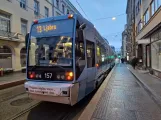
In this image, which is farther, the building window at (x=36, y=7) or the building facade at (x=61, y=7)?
the building facade at (x=61, y=7)

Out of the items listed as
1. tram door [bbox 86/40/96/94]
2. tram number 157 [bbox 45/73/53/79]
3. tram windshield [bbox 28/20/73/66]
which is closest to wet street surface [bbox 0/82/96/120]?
tram door [bbox 86/40/96/94]

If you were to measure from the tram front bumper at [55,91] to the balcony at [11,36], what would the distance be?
13216mm

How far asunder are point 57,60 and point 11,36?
14.9m

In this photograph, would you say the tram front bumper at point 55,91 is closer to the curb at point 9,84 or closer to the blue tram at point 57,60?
the blue tram at point 57,60

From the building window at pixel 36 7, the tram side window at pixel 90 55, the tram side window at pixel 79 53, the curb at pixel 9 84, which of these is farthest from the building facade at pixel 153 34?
the building window at pixel 36 7

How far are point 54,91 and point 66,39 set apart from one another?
5.51ft

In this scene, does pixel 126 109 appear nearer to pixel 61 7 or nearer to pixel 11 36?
pixel 11 36

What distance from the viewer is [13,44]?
1964 cm

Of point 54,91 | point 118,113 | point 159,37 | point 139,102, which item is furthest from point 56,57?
point 159,37

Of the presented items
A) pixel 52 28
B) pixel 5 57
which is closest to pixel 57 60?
pixel 52 28

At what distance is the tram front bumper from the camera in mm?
5328

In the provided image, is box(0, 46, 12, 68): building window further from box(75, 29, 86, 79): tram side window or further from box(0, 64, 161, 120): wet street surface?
box(75, 29, 86, 79): tram side window

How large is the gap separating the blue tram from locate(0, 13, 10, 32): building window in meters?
13.7

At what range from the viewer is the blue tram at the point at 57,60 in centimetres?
552
